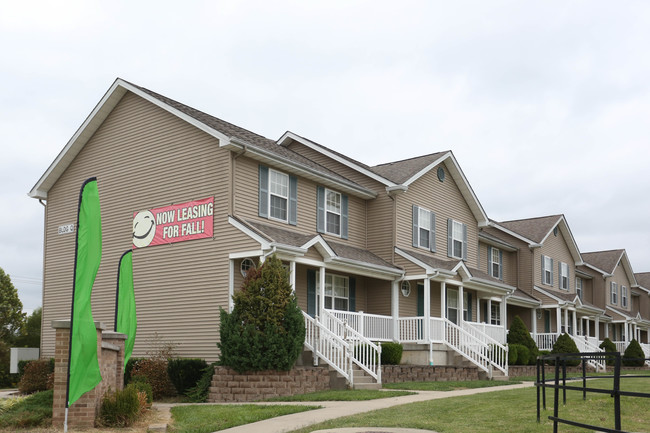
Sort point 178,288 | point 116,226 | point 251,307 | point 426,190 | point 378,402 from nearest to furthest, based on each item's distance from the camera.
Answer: point 378,402 → point 251,307 → point 178,288 → point 116,226 → point 426,190

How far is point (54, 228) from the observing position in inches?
1006

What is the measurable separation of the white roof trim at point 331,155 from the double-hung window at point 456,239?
17.1ft

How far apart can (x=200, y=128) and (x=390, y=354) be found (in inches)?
359

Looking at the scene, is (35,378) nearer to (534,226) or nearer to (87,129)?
(87,129)

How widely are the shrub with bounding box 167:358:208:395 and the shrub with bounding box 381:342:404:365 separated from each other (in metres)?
5.87

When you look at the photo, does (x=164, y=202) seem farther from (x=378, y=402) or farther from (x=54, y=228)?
Result: (x=378, y=402)

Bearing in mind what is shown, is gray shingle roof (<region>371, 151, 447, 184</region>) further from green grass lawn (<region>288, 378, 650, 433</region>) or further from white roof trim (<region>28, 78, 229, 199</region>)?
green grass lawn (<region>288, 378, 650, 433</region>)

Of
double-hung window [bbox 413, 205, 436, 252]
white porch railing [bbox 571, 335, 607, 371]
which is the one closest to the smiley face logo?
double-hung window [bbox 413, 205, 436, 252]

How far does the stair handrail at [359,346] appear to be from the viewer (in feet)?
63.8

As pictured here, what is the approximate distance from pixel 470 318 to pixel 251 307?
15908mm

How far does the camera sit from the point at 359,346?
1981 cm

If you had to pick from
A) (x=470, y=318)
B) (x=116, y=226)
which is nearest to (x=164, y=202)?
(x=116, y=226)

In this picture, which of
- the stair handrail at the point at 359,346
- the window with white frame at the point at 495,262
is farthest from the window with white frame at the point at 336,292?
the window with white frame at the point at 495,262

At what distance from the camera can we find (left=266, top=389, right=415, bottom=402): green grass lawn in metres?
16.3
